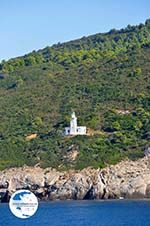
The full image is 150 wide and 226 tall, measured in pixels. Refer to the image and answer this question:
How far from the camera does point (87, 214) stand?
3095 inches

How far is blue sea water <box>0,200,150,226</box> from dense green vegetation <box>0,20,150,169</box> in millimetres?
13423

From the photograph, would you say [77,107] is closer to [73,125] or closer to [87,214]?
[73,125]

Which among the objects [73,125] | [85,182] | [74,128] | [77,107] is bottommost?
[85,182]

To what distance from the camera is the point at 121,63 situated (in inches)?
5733

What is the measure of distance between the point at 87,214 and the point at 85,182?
774 inches

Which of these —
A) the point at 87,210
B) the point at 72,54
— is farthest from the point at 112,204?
the point at 72,54

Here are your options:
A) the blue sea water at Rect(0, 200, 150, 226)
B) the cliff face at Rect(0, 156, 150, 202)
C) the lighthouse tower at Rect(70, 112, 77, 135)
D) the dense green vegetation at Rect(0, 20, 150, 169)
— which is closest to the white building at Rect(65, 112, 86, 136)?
the lighthouse tower at Rect(70, 112, 77, 135)

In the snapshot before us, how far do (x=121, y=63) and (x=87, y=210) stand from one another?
65.7 meters

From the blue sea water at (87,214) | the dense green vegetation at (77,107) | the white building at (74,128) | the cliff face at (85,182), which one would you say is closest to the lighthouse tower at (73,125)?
the white building at (74,128)

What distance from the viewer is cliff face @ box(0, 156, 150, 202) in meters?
98.0

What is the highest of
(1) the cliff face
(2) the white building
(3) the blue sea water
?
(2) the white building

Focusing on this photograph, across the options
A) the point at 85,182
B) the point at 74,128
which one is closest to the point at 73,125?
the point at 74,128

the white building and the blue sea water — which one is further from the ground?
the white building

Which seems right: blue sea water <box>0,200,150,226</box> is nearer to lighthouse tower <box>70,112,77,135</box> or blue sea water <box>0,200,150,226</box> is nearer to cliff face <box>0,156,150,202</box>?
cliff face <box>0,156,150,202</box>
